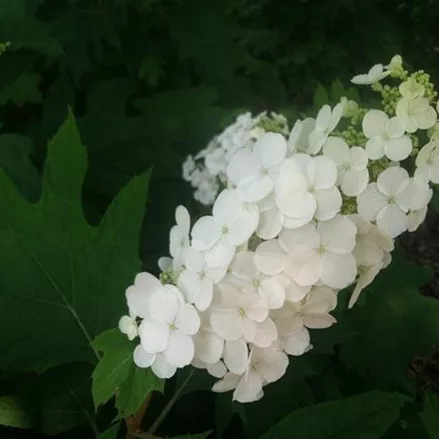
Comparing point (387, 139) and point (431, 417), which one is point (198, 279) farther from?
point (431, 417)

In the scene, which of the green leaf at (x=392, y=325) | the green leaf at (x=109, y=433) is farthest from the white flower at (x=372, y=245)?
the green leaf at (x=392, y=325)

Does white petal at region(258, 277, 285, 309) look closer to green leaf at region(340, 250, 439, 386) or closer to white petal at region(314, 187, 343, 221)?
white petal at region(314, 187, 343, 221)

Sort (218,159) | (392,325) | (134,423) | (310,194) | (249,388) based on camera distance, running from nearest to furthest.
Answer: (310,194)
(249,388)
(134,423)
(218,159)
(392,325)

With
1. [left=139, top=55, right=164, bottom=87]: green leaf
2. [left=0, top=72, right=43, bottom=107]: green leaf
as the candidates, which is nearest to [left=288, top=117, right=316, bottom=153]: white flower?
[left=0, top=72, right=43, bottom=107]: green leaf

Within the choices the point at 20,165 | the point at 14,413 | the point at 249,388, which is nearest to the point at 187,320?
the point at 249,388

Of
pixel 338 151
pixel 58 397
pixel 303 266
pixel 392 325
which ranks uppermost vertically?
pixel 338 151
